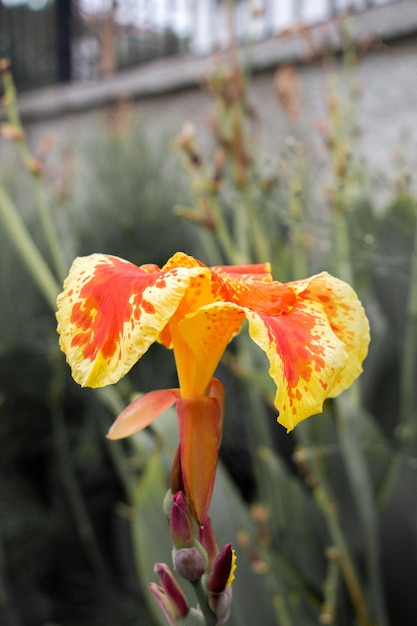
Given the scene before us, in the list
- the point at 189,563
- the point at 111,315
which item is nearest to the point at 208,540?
the point at 189,563

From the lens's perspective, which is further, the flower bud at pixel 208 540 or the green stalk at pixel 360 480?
the green stalk at pixel 360 480

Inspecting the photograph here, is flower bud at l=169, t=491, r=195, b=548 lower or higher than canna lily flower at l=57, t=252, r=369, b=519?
lower

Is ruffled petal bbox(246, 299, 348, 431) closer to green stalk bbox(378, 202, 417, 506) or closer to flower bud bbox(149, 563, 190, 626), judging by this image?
flower bud bbox(149, 563, 190, 626)

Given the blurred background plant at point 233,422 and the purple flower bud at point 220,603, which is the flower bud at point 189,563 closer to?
the purple flower bud at point 220,603

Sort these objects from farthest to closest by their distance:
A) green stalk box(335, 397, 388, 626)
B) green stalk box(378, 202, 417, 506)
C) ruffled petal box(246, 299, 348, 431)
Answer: green stalk box(378, 202, 417, 506) → green stalk box(335, 397, 388, 626) → ruffled petal box(246, 299, 348, 431)

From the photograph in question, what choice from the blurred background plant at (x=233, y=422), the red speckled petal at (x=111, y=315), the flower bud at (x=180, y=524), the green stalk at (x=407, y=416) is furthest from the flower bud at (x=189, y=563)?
the green stalk at (x=407, y=416)

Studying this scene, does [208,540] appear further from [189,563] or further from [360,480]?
[360,480]

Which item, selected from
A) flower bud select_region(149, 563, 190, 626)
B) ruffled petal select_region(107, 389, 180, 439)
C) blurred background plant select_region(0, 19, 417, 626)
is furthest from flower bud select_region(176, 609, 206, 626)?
blurred background plant select_region(0, 19, 417, 626)
